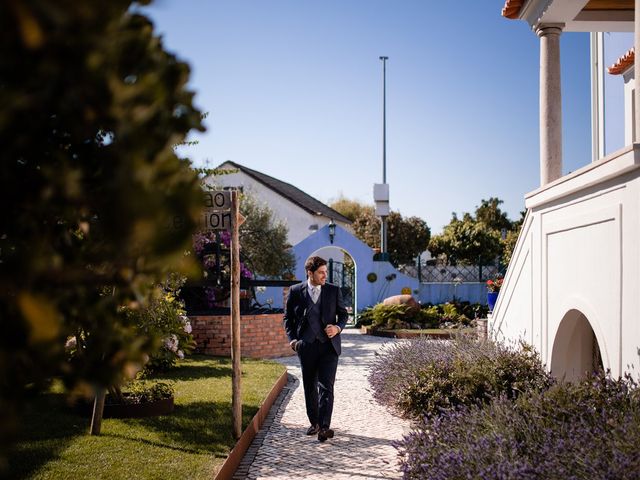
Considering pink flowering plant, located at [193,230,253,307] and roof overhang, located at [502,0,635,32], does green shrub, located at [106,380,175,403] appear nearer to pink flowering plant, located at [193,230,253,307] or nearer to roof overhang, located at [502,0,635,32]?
pink flowering plant, located at [193,230,253,307]

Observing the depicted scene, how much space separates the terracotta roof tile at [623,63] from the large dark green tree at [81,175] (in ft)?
38.5

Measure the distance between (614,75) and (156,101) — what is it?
44.4 feet

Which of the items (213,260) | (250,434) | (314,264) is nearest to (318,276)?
(314,264)

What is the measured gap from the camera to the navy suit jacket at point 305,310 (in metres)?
6.91

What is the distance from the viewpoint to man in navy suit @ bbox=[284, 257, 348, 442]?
673 centimetres

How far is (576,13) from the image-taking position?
805 cm

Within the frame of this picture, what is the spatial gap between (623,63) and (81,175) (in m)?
12.4

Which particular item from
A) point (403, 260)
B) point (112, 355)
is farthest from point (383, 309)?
point (403, 260)

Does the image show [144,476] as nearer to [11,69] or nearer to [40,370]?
[40,370]

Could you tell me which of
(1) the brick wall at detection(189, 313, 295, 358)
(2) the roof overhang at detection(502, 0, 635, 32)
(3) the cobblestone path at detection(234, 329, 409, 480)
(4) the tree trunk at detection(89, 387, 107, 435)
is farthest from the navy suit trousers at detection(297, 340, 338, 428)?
(1) the brick wall at detection(189, 313, 295, 358)


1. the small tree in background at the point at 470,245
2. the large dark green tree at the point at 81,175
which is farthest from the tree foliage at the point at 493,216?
the large dark green tree at the point at 81,175

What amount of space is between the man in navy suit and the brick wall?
6362 mm

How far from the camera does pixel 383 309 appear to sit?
63.9 feet

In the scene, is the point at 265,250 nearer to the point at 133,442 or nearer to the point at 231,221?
the point at 231,221
